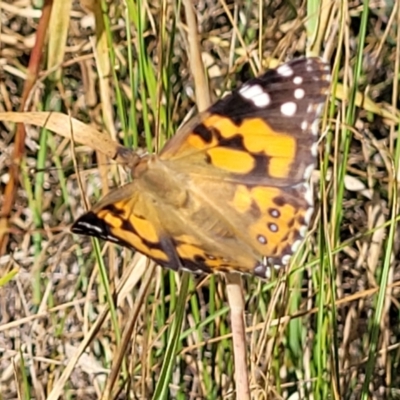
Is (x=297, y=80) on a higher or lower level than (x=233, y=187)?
higher

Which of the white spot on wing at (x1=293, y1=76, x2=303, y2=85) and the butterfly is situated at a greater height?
the white spot on wing at (x1=293, y1=76, x2=303, y2=85)

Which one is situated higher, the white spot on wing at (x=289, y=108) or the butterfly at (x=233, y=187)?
the white spot on wing at (x=289, y=108)

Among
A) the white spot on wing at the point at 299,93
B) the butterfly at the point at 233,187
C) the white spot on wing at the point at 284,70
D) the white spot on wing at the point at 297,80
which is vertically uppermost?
the white spot on wing at the point at 284,70

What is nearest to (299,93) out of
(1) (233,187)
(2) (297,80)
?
(2) (297,80)

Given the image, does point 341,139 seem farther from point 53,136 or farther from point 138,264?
point 53,136

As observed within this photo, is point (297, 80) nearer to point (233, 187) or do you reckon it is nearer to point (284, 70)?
point (284, 70)

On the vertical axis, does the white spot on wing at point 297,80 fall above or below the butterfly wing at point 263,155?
above

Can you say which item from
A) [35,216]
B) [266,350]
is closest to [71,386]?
[35,216]
